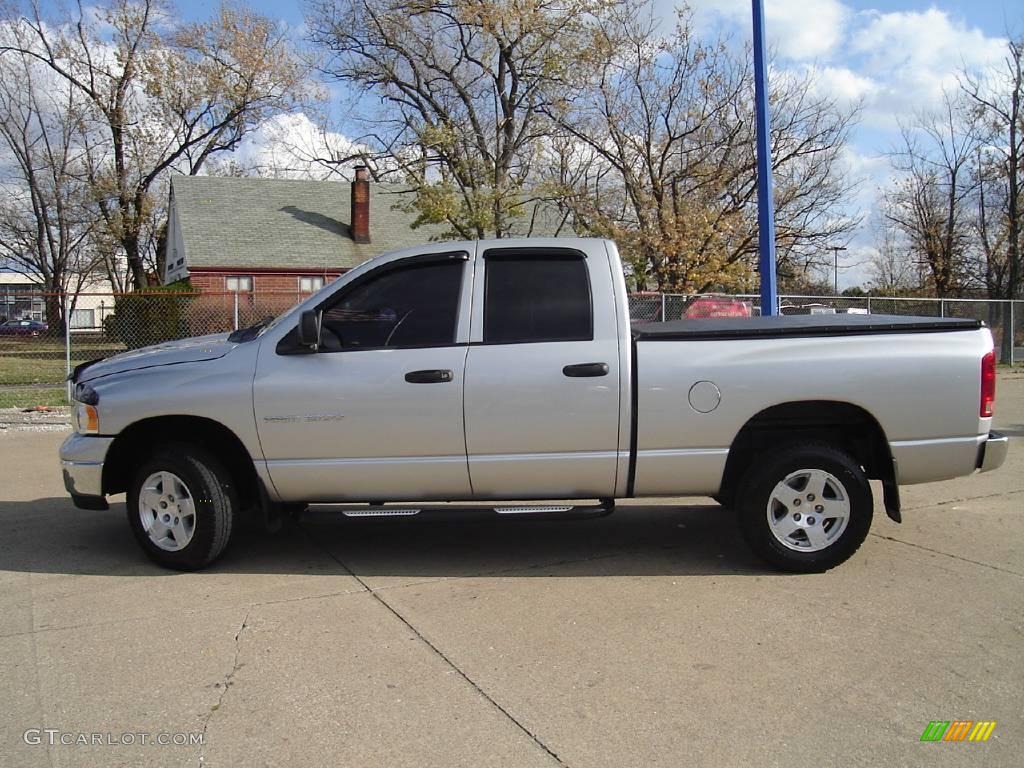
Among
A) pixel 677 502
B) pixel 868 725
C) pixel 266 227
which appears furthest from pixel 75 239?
pixel 868 725

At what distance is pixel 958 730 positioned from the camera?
3.35 metres

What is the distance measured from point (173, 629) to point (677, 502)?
168 inches

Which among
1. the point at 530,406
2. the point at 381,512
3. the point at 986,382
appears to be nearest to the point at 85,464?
the point at 381,512

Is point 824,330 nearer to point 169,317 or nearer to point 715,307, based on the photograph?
point 715,307

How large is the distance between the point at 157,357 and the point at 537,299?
7.95 ft

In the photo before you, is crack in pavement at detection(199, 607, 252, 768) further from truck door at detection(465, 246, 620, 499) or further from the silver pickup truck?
truck door at detection(465, 246, 620, 499)

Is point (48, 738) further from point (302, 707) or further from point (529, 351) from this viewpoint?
point (529, 351)

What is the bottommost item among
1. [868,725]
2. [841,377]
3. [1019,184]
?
[868,725]

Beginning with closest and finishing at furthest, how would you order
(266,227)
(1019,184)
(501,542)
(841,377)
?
(841,377) < (501,542) < (1019,184) < (266,227)

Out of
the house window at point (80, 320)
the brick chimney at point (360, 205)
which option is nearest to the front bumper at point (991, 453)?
the house window at point (80, 320)

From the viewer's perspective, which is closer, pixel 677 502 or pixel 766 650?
pixel 766 650

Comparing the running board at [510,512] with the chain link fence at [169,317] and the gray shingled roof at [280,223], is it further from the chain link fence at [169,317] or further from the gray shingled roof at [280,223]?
the gray shingled roof at [280,223]

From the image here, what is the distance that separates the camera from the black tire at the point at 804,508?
504 cm

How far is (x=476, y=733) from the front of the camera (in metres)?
3.34
